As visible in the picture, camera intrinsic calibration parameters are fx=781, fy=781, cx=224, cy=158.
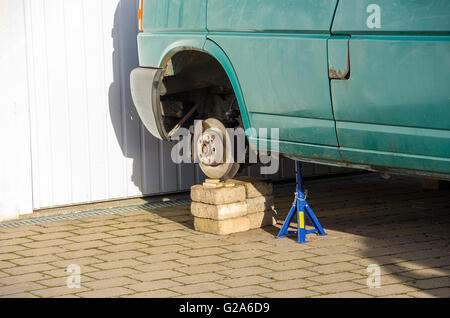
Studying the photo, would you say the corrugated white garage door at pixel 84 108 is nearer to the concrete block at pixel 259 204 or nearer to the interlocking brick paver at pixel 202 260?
the concrete block at pixel 259 204

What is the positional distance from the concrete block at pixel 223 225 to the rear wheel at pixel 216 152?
357 mm

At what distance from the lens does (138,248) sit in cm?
590

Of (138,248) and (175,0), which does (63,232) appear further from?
(175,0)

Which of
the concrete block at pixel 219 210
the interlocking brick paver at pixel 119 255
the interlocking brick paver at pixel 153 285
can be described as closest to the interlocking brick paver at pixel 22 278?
the interlocking brick paver at pixel 119 255

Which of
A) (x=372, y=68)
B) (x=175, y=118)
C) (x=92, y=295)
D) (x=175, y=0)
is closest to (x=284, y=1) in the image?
(x=372, y=68)

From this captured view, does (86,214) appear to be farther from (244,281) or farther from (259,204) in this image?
(244,281)

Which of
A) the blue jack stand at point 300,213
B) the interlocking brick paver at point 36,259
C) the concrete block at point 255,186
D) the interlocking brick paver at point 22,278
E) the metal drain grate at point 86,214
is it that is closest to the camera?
the interlocking brick paver at point 22,278

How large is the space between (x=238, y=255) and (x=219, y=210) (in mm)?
607

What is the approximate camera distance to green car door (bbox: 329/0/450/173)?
4.47 metres

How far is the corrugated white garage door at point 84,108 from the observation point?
23.0ft

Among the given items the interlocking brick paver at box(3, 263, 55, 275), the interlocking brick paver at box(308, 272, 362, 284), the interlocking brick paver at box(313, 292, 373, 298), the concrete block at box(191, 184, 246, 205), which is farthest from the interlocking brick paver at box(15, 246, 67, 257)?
the interlocking brick paver at box(313, 292, 373, 298)

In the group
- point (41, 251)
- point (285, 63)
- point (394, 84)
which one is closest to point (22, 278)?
point (41, 251)

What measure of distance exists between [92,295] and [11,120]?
8.59ft

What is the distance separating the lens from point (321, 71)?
16.7 feet
